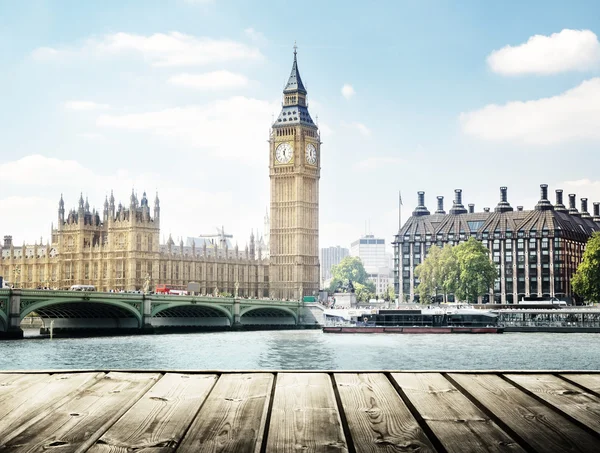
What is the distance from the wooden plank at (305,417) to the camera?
3.69 meters

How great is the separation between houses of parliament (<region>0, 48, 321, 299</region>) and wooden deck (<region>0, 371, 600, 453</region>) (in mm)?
95403

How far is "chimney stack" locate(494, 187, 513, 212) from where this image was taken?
404 ft

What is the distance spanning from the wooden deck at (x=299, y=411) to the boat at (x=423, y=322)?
235ft

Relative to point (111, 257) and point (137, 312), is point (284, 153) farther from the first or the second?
point (137, 312)

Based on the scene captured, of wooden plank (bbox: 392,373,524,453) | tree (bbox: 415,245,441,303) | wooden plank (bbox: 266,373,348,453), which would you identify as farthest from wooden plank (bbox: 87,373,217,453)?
tree (bbox: 415,245,441,303)

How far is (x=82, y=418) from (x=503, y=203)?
123113mm

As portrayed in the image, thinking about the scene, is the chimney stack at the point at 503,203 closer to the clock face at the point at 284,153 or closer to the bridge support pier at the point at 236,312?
the clock face at the point at 284,153

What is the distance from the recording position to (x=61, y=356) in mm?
47469

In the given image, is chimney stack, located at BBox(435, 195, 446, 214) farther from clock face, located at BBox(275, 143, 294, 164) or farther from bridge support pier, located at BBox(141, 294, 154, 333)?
bridge support pier, located at BBox(141, 294, 154, 333)

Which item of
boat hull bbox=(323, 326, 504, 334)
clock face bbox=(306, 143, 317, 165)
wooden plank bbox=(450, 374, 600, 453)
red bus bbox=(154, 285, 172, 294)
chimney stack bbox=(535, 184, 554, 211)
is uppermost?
clock face bbox=(306, 143, 317, 165)

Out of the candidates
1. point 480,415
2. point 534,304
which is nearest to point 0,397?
point 480,415

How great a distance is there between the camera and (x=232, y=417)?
4238 millimetres

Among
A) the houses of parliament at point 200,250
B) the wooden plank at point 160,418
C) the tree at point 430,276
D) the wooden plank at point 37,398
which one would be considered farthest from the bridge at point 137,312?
the wooden plank at point 160,418

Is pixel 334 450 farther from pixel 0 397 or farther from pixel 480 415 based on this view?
pixel 0 397
